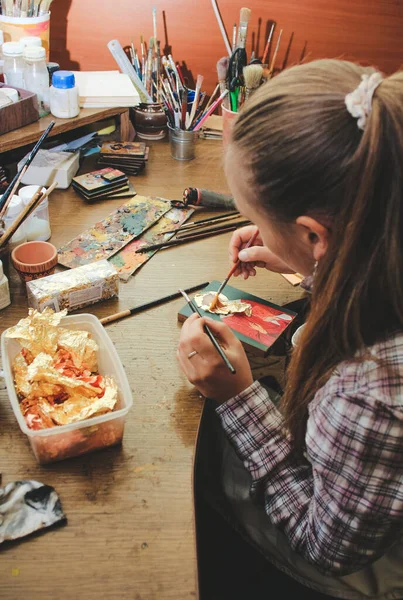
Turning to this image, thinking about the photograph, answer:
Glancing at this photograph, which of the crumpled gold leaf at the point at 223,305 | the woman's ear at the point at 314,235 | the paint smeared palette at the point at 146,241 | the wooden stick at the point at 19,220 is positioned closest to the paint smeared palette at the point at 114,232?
the paint smeared palette at the point at 146,241

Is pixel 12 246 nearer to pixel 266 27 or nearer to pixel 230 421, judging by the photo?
pixel 230 421

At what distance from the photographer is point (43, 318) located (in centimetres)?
86

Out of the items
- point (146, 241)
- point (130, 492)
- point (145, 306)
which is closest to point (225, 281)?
point (145, 306)

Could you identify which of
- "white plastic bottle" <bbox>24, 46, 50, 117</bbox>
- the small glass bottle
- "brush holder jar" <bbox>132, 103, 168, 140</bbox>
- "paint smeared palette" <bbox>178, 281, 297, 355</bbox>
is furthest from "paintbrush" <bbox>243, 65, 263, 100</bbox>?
the small glass bottle

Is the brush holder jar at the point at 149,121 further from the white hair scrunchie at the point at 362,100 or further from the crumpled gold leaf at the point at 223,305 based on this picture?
the white hair scrunchie at the point at 362,100

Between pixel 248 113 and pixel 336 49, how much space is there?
4.63ft

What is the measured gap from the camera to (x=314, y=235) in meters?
0.69

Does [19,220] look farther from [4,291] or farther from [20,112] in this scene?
[20,112]

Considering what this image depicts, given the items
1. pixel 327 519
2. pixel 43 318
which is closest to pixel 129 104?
pixel 43 318

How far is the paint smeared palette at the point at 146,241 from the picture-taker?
1.17 metres

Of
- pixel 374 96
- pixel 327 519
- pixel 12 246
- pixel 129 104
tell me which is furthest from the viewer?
pixel 129 104

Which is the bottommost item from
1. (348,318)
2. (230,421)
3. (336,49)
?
(230,421)

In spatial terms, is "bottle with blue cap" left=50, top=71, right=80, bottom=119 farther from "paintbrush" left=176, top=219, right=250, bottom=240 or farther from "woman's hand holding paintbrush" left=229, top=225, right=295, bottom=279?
"woman's hand holding paintbrush" left=229, top=225, right=295, bottom=279

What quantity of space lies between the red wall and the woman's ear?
54.2 inches
